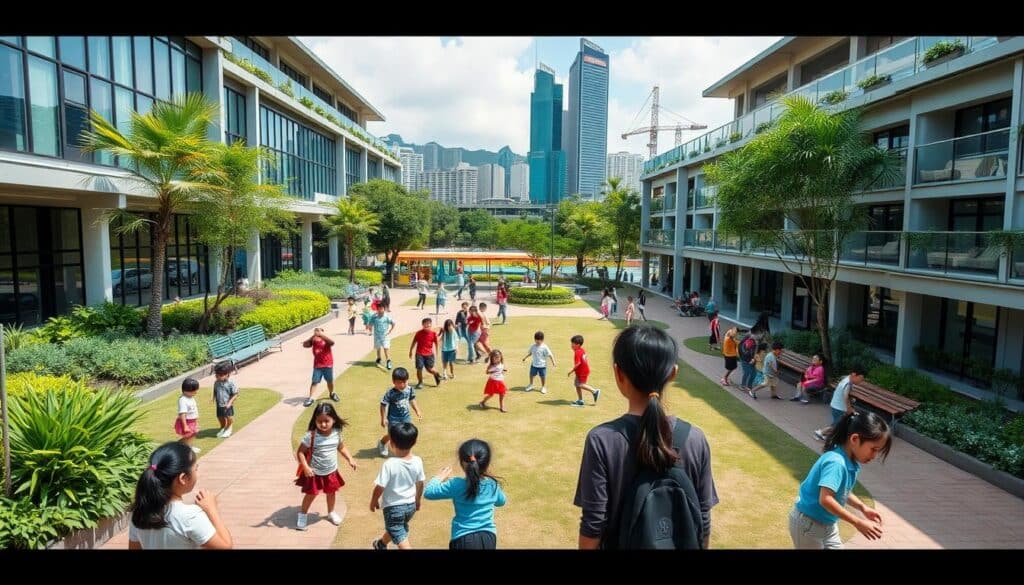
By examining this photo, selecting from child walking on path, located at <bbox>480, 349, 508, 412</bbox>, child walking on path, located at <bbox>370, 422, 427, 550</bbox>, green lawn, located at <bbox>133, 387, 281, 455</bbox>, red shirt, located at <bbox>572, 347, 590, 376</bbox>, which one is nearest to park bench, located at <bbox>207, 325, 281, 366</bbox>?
green lawn, located at <bbox>133, 387, 281, 455</bbox>

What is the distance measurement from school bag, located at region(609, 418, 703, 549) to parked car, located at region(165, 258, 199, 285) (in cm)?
2665

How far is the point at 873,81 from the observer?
15500mm

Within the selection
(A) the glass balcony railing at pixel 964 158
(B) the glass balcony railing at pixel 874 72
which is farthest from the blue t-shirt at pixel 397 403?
(B) the glass balcony railing at pixel 874 72

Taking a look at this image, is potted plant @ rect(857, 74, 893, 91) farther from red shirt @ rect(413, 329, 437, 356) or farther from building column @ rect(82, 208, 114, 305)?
building column @ rect(82, 208, 114, 305)

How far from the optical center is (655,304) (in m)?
31.7

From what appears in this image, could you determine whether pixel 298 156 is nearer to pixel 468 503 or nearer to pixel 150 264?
pixel 150 264

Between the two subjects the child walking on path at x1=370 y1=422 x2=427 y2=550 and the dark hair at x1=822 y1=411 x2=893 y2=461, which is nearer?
the dark hair at x1=822 y1=411 x2=893 y2=461

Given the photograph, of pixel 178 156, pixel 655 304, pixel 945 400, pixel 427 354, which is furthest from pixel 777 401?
pixel 655 304

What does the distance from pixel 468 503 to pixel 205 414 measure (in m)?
8.32

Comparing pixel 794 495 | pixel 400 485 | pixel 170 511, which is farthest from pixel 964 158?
pixel 170 511

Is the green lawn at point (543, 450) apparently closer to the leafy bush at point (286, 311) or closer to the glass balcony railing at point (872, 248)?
the leafy bush at point (286, 311)

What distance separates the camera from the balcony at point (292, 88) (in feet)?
85.5

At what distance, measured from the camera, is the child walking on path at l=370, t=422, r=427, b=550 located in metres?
5.36
